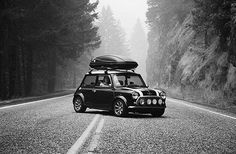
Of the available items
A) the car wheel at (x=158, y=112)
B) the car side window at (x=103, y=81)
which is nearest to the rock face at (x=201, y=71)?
the car wheel at (x=158, y=112)

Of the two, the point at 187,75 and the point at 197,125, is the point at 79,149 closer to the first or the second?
the point at 197,125

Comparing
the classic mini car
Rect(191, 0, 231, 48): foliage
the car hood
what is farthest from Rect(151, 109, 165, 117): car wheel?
Rect(191, 0, 231, 48): foliage

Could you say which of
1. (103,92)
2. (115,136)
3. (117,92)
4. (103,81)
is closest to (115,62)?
(103,81)

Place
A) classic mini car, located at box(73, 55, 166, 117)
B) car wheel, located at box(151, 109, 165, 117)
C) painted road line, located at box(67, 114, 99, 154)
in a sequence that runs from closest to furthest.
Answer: painted road line, located at box(67, 114, 99, 154) → classic mini car, located at box(73, 55, 166, 117) → car wheel, located at box(151, 109, 165, 117)

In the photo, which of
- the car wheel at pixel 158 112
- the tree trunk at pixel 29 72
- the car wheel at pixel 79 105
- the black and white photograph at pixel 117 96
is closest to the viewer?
the black and white photograph at pixel 117 96

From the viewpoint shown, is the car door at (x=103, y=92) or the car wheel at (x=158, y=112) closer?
the car wheel at (x=158, y=112)

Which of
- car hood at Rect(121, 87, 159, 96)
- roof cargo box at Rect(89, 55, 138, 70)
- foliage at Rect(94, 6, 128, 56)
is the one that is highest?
foliage at Rect(94, 6, 128, 56)

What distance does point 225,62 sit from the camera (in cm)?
2359

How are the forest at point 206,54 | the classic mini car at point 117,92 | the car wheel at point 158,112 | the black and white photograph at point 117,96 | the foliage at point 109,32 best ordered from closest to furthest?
the black and white photograph at point 117,96
the classic mini car at point 117,92
the car wheel at point 158,112
the forest at point 206,54
the foliage at point 109,32

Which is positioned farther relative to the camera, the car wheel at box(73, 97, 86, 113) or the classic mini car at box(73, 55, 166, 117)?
the car wheel at box(73, 97, 86, 113)

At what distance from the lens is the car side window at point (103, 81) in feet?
47.7

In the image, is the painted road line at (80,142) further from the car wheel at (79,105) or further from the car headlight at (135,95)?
the car wheel at (79,105)

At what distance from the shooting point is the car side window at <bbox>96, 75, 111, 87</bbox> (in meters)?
14.5

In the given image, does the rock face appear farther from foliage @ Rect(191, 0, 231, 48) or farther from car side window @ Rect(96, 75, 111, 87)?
car side window @ Rect(96, 75, 111, 87)
